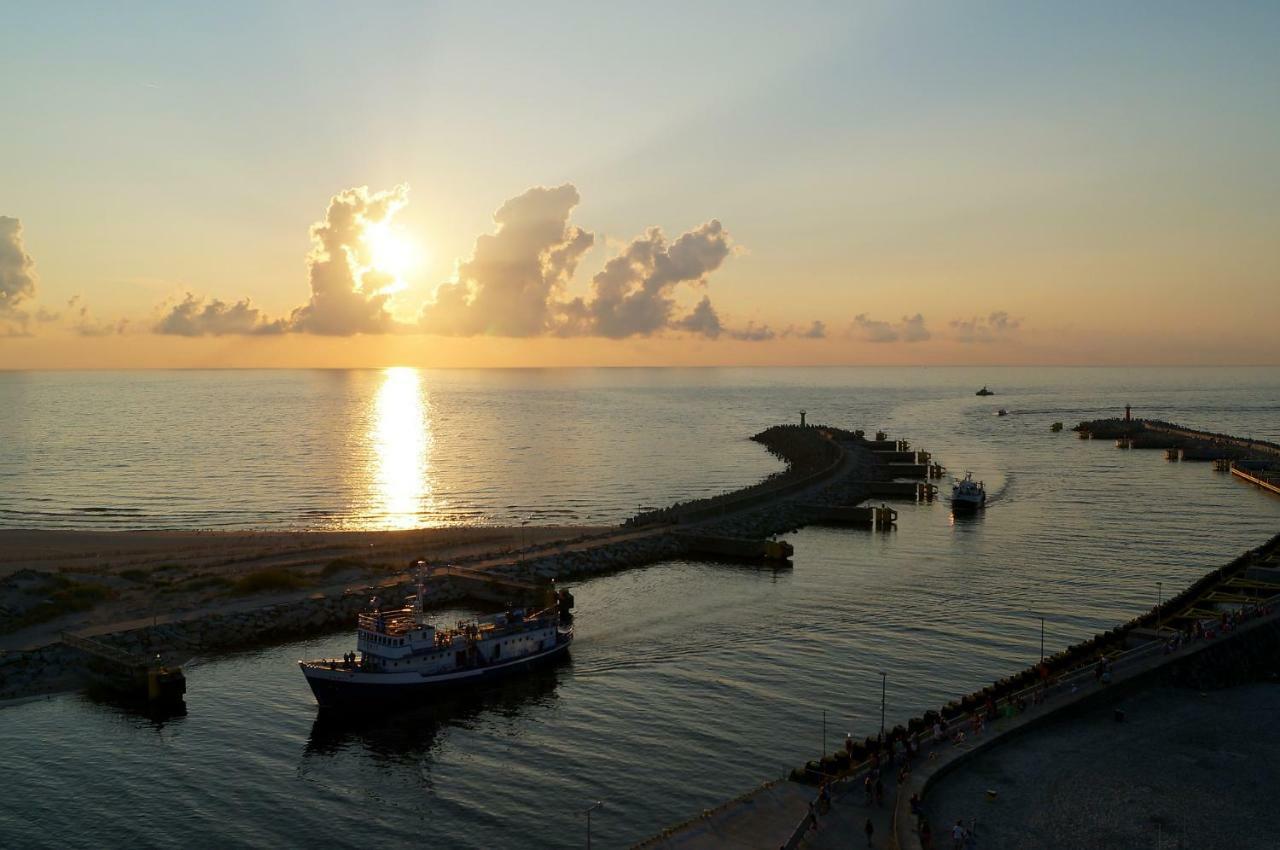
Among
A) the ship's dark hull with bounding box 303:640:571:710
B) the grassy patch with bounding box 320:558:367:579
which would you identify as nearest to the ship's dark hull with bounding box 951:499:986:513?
the grassy patch with bounding box 320:558:367:579

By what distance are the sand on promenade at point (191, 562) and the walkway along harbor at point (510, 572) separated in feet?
6.23

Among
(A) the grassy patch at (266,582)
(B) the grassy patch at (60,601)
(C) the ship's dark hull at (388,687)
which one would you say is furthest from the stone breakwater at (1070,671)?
(B) the grassy patch at (60,601)

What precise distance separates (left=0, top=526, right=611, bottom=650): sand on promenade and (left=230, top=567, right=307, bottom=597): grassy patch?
0.14m

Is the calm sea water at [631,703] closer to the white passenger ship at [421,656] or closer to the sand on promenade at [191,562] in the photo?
the white passenger ship at [421,656]

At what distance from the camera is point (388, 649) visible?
52.6 metres

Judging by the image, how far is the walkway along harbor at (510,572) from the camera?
5609 cm

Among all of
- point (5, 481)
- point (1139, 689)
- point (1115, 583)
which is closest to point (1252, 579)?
point (1115, 583)

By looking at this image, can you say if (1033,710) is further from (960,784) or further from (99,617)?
(99,617)

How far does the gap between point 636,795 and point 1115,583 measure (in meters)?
52.4

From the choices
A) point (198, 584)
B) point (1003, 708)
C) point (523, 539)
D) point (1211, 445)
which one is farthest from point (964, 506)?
point (1211, 445)

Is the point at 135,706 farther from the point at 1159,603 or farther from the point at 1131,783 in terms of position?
the point at 1159,603

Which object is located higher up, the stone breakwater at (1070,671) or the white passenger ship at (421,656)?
the stone breakwater at (1070,671)

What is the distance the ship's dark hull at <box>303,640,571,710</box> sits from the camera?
165 feet

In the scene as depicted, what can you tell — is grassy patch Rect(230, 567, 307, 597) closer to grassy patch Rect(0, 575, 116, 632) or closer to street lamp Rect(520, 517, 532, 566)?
grassy patch Rect(0, 575, 116, 632)
